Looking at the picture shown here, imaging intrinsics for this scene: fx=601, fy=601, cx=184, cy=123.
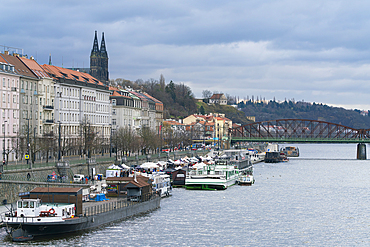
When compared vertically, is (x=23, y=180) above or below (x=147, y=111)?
below

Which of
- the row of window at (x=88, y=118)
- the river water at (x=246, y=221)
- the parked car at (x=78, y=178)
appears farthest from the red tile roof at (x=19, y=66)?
the river water at (x=246, y=221)

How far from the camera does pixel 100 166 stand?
93625 millimetres

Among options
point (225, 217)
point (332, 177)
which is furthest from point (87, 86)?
point (225, 217)

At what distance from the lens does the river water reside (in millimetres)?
49312

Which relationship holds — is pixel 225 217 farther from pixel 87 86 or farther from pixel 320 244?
pixel 87 86

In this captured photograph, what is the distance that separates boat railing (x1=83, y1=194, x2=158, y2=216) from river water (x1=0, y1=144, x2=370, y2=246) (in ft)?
5.42

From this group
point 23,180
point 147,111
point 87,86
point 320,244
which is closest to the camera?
point 320,244

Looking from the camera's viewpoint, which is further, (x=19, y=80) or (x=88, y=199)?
(x=19, y=80)

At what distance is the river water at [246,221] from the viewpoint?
49.3m

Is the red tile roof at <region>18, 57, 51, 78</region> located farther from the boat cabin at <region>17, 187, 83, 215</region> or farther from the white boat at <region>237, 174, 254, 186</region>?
the boat cabin at <region>17, 187, 83, 215</region>

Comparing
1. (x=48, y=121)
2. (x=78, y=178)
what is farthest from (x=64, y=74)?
(x=78, y=178)

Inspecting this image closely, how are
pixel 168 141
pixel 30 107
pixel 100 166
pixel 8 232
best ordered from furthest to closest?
pixel 168 141
pixel 30 107
pixel 100 166
pixel 8 232

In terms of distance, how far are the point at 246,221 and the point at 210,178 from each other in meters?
31.3

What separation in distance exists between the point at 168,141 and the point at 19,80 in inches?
2873
